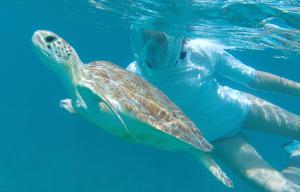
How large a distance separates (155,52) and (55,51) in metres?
2.09

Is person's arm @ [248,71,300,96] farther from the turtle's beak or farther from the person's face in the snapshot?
the turtle's beak

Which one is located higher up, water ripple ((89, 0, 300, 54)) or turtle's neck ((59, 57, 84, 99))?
turtle's neck ((59, 57, 84, 99))

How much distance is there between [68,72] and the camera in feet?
13.6

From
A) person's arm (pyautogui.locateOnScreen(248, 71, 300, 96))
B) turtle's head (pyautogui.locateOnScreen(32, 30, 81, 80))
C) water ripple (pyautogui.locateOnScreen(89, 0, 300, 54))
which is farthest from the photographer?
water ripple (pyautogui.locateOnScreen(89, 0, 300, 54))

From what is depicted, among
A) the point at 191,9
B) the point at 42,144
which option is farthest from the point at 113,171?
the point at 191,9

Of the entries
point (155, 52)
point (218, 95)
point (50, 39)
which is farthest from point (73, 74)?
point (218, 95)

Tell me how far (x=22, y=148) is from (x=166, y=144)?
2234 cm

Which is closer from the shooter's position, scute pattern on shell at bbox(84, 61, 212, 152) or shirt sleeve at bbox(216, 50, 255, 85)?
scute pattern on shell at bbox(84, 61, 212, 152)

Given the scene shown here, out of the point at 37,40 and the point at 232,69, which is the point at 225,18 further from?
the point at 37,40

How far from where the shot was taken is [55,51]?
4.06 metres

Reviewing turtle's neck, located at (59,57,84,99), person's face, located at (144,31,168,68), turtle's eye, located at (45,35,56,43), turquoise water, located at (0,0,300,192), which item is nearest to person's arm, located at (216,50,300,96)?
person's face, located at (144,31,168,68)

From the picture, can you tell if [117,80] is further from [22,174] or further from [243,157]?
[22,174]

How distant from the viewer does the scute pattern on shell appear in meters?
3.96

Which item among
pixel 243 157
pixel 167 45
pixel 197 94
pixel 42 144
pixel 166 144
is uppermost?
pixel 167 45
